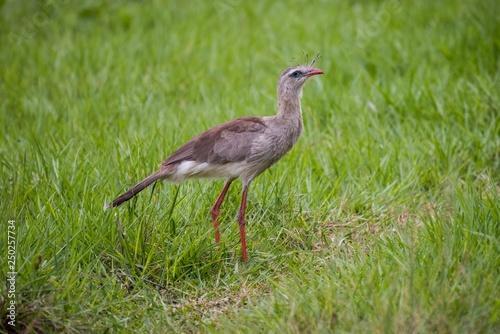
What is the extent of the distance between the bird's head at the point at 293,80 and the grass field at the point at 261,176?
652 millimetres

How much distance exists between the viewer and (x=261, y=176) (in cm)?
489

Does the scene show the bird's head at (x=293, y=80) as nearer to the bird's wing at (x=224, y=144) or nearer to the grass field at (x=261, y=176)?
the bird's wing at (x=224, y=144)

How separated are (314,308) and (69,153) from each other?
2517mm

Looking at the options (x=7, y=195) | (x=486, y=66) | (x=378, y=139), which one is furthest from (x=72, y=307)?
(x=486, y=66)

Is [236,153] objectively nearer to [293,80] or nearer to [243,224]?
[243,224]

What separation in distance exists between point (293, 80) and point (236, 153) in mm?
654

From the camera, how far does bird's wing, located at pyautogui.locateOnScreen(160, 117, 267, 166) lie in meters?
4.07

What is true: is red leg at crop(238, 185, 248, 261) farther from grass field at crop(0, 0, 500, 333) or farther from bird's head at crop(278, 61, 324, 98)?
bird's head at crop(278, 61, 324, 98)

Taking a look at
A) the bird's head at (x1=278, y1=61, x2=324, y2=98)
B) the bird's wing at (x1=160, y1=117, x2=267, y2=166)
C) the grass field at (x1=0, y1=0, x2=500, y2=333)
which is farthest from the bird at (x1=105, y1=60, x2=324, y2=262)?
the grass field at (x1=0, y1=0, x2=500, y2=333)

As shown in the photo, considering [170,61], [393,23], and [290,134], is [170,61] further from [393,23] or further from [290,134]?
[290,134]

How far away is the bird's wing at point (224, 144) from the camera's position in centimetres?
407

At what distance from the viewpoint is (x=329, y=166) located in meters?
5.11

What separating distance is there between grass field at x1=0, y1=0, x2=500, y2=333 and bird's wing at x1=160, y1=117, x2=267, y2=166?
39 cm

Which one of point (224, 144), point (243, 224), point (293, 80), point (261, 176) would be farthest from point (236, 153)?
point (261, 176)
